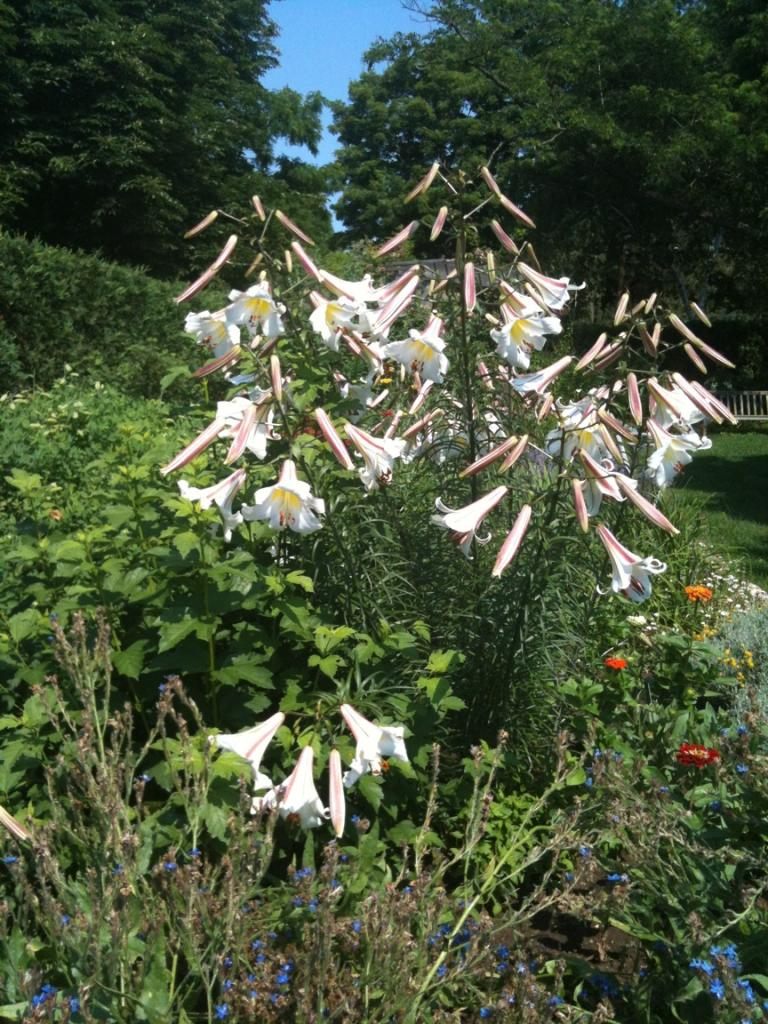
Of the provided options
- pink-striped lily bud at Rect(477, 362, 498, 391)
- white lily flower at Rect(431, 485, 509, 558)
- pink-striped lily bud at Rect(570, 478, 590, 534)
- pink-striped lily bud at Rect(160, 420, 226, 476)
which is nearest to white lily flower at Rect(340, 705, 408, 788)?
white lily flower at Rect(431, 485, 509, 558)

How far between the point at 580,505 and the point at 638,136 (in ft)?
57.9

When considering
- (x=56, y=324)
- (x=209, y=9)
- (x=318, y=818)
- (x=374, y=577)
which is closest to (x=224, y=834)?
(x=318, y=818)

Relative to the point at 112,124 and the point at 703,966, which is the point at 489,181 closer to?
the point at 703,966

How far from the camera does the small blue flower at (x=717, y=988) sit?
1.73 meters

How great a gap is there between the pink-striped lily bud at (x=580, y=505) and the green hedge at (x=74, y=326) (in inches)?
242

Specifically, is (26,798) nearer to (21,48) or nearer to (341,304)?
A: (341,304)

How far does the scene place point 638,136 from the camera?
18.2 metres

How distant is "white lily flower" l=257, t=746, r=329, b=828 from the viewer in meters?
2.11

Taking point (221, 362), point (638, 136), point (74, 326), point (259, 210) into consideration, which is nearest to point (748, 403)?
point (638, 136)

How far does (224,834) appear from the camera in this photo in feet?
7.22

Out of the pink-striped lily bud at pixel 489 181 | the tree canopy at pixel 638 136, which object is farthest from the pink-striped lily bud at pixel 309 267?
the tree canopy at pixel 638 136

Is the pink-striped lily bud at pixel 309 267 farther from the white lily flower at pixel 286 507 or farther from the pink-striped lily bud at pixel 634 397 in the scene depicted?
the pink-striped lily bud at pixel 634 397

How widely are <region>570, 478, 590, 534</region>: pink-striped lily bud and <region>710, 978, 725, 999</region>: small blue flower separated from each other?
39.1 inches

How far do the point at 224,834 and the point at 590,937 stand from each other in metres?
1.07
